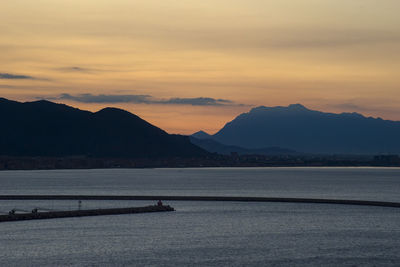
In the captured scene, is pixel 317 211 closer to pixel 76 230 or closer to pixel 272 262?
pixel 76 230

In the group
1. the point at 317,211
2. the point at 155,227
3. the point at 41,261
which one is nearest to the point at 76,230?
the point at 155,227

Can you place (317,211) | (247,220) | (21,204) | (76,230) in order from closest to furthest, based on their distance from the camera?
(76,230) → (247,220) → (317,211) → (21,204)

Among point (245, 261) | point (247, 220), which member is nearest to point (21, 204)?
point (247, 220)

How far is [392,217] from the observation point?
113 meters

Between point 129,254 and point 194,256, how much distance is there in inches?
269

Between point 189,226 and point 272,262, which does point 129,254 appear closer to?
point 272,262

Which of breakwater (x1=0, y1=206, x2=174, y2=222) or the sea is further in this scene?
breakwater (x1=0, y1=206, x2=174, y2=222)

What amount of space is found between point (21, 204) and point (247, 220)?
55491mm

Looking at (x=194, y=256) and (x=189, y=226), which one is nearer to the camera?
(x=194, y=256)

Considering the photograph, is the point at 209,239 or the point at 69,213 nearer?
the point at 209,239

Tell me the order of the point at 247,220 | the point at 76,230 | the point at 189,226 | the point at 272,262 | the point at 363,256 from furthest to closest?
1. the point at 247,220
2. the point at 189,226
3. the point at 76,230
4. the point at 363,256
5. the point at 272,262

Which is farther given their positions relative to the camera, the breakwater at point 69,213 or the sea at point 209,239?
the breakwater at point 69,213

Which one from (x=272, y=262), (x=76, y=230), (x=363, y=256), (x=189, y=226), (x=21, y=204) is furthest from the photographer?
(x=21, y=204)

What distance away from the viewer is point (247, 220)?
108812 mm
